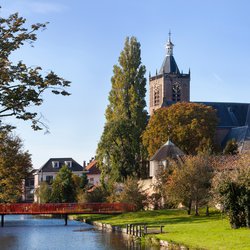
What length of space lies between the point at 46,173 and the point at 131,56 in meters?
48.2

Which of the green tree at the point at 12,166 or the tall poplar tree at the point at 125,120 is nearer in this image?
the green tree at the point at 12,166

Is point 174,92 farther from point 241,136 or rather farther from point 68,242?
point 68,242

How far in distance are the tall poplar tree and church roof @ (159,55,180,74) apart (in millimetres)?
26118

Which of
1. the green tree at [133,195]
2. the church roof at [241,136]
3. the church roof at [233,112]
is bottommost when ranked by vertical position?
the green tree at [133,195]

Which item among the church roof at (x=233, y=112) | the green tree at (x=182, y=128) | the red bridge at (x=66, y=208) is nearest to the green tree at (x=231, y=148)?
the green tree at (x=182, y=128)

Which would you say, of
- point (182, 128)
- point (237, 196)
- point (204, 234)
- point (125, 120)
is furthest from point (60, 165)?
point (204, 234)

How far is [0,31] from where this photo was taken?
1273 centimetres

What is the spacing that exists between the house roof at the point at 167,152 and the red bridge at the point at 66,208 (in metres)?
7.29

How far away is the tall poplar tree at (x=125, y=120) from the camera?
64125 millimetres

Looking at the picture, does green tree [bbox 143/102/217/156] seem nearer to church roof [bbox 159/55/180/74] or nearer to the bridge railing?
the bridge railing

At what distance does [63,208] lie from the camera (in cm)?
5750

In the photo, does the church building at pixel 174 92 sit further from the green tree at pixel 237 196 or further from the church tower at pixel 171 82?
the green tree at pixel 237 196

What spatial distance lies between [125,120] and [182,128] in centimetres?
679

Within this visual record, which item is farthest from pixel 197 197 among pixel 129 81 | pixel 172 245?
pixel 129 81
